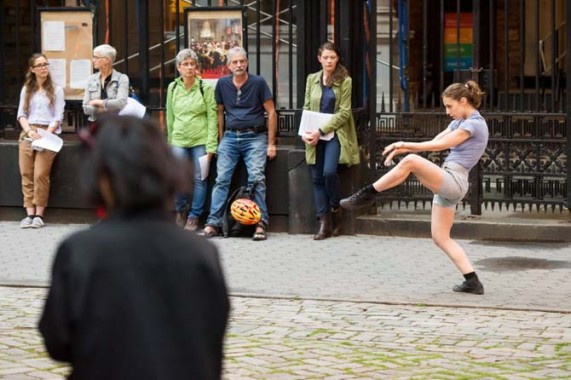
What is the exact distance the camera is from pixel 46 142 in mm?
13398

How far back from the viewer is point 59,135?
13680mm

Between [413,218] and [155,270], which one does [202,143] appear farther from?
[155,270]

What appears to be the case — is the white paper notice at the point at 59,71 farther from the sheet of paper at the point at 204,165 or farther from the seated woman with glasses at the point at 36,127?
the sheet of paper at the point at 204,165

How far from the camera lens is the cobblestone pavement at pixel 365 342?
7332 mm

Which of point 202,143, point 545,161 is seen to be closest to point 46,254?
point 202,143

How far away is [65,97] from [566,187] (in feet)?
16.8

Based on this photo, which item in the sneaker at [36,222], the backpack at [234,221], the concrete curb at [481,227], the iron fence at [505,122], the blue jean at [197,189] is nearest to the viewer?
the concrete curb at [481,227]

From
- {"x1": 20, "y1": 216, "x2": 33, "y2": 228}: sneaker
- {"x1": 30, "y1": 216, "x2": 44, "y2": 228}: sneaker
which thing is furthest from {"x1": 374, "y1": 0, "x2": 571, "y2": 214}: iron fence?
{"x1": 20, "y1": 216, "x2": 33, "y2": 228}: sneaker

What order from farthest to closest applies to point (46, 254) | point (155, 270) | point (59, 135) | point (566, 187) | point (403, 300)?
point (59, 135), point (566, 187), point (46, 254), point (403, 300), point (155, 270)

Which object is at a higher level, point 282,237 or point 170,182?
point 170,182

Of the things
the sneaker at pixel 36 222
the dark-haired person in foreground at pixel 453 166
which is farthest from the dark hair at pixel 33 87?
the dark-haired person in foreground at pixel 453 166

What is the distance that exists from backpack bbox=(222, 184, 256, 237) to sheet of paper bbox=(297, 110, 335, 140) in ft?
2.50

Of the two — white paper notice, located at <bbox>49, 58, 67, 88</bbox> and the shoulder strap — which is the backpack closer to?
the shoulder strap

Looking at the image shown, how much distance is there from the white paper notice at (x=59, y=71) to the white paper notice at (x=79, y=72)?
3.0 inches
